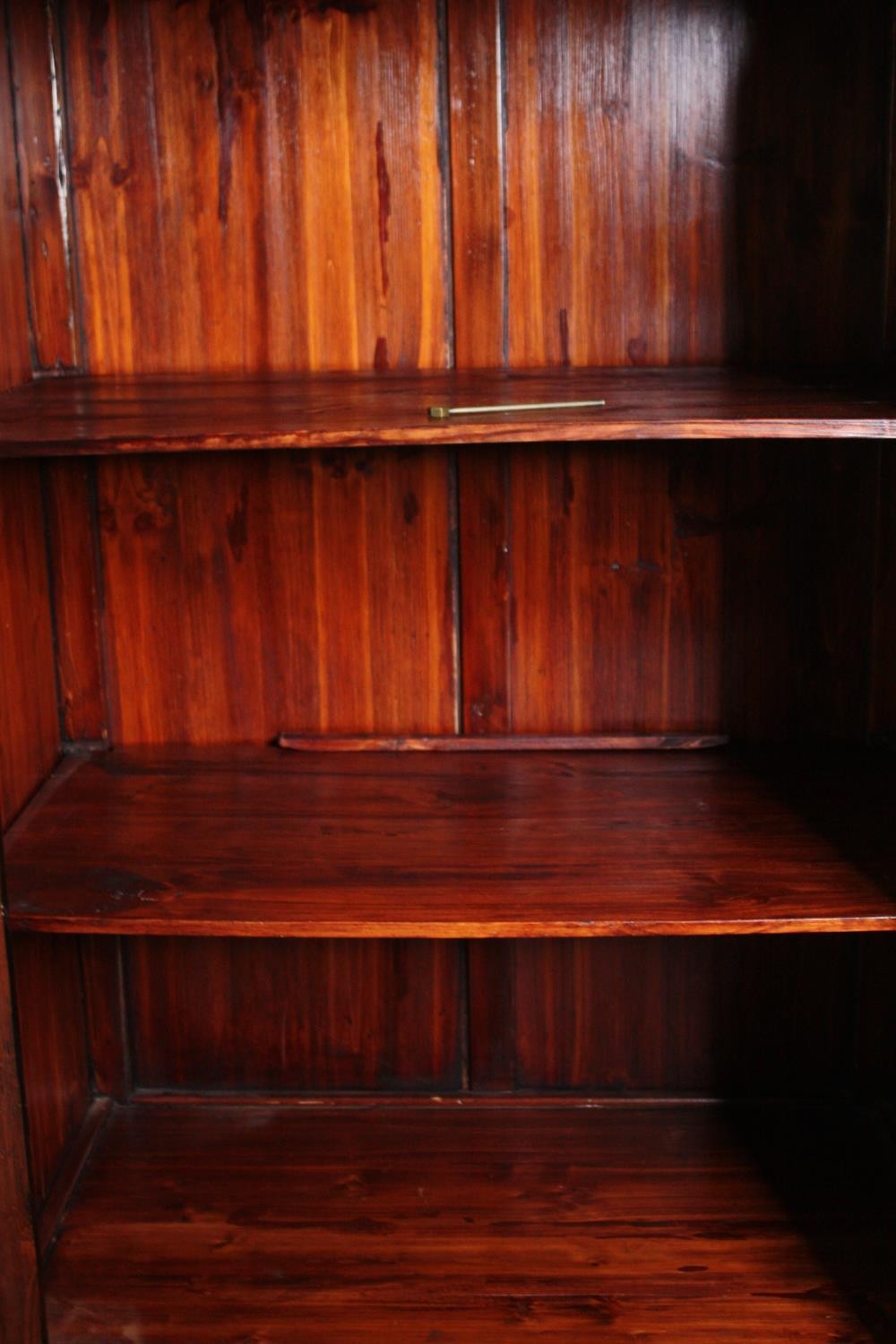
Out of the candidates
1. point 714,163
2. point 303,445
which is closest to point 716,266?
point 714,163

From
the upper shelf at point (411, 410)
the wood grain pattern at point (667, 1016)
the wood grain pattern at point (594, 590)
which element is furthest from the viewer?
the wood grain pattern at point (667, 1016)

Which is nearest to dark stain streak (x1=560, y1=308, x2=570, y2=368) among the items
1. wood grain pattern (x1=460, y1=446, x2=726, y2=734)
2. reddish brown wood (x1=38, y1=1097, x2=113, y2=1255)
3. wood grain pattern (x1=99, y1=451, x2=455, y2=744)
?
wood grain pattern (x1=460, y1=446, x2=726, y2=734)

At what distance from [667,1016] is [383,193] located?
1.32 m

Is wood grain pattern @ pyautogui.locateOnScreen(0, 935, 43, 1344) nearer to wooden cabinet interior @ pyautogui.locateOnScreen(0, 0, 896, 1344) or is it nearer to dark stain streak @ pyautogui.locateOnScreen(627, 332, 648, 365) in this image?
wooden cabinet interior @ pyautogui.locateOnScreen(0, 0, 896, 1344)

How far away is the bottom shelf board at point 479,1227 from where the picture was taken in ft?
7.06

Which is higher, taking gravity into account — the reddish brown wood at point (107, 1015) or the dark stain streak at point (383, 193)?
the dark stain streak at point (383, 193)

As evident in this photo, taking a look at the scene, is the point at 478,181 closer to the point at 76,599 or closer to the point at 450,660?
the point at 450,660

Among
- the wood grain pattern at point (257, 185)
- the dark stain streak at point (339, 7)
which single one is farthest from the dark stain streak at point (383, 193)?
A: the dark stain streak at point (339, 7)

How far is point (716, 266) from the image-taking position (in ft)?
7.44

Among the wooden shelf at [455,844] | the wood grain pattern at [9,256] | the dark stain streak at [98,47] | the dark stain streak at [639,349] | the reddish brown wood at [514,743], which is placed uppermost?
the dark stain streak at [98,47]

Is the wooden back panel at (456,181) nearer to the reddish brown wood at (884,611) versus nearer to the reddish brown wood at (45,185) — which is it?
the reddish brown wood at (45,185)

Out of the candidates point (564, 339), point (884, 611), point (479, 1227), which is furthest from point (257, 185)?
point (479, 1227)

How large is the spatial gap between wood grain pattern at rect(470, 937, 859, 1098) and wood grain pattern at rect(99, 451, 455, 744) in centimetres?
43

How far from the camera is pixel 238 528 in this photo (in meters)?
2.41
